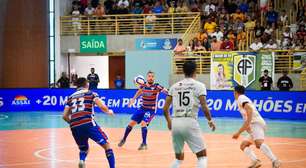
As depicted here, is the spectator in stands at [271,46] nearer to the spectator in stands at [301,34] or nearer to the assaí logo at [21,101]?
the spectator in stands at [301,34]

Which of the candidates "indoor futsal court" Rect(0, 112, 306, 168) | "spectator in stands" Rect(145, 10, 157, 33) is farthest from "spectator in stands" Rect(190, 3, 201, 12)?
"indoor futsal court" Rect(0, 112, 306, 168)

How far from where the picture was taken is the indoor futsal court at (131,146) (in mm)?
14547

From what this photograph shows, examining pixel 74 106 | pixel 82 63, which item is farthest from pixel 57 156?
pixel 82 63

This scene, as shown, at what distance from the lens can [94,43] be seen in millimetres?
36812

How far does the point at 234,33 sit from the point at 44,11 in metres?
11.1

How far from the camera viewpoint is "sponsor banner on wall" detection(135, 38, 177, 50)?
34844mm

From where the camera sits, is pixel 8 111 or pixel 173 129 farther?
pixel 8 111

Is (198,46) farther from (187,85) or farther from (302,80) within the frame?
(187,85)

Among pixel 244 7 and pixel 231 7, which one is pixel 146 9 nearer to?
pixel 231 7

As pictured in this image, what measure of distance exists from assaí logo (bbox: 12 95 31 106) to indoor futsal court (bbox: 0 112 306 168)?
18.0 ft

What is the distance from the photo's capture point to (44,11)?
3525 cm

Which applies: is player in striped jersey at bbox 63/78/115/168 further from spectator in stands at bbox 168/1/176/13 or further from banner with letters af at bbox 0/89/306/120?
spectator in stands at bbox 168/1/176/13

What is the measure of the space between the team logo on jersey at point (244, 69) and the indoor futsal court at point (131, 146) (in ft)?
12.1

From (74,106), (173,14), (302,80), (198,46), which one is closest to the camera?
(74,106)
